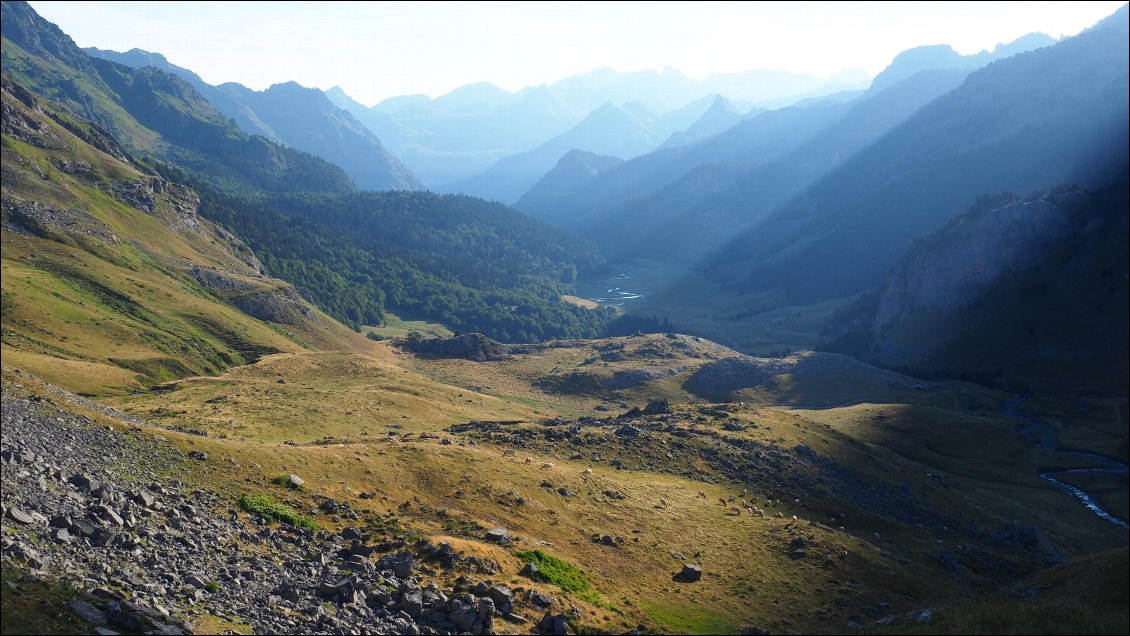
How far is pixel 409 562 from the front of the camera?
1714 inches

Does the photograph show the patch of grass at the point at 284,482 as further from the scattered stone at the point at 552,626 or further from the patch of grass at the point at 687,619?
the patch of grass at the point at 687,619

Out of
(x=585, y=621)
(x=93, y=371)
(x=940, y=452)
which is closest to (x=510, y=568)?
(x=585, y=621)

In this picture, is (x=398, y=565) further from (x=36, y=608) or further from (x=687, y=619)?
(x=687, y=619)

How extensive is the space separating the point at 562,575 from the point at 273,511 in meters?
19.3

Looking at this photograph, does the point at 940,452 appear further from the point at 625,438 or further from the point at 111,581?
the point at 111,581

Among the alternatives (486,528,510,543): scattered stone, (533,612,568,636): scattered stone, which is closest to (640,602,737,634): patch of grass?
(533,612,568,636): scattered stone

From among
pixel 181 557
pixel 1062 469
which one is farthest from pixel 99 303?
pixel 1062 469

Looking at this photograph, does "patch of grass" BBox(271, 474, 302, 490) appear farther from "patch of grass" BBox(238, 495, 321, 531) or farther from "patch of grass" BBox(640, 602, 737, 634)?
"patch of grass" BBox(640, 602, 737, 634)

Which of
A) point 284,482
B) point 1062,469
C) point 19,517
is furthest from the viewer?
point 1062,469

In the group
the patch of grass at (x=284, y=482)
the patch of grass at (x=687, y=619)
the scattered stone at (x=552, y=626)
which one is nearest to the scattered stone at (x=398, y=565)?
the scattered stone at (x=552, y=626)

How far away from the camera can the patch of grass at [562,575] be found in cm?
4862

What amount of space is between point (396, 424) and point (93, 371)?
144 ft

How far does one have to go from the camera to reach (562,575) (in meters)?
49.8

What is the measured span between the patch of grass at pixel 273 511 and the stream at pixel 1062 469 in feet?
385
